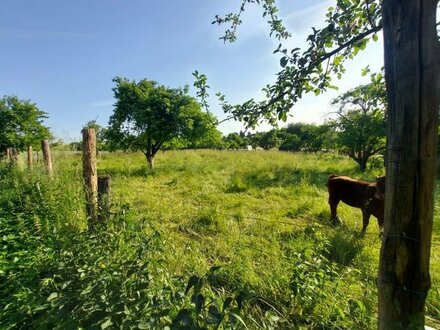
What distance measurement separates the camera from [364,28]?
2021mm

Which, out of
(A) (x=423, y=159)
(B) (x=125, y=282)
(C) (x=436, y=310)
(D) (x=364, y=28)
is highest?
(D) (x=364, y=28)

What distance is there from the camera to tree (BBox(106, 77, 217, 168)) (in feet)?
42.9

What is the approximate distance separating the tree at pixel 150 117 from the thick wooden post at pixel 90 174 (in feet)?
28.8

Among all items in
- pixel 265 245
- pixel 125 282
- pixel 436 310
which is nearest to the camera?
pixel 125 282

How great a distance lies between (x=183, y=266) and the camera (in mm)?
3023

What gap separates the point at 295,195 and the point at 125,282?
6.77 m

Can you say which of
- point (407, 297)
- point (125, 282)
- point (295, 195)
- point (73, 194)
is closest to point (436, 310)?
point (407, 297)

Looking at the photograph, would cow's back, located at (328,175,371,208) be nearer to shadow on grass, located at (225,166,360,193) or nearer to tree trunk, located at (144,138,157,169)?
shadow on grass, located at (225,166,360,193)

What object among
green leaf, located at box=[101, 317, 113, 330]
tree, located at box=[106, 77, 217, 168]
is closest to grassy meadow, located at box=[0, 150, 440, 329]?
green leaf, located at box=[101, 317, 113, 330]

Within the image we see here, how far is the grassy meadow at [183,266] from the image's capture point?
4.89 feet

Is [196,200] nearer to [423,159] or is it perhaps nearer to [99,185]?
[99,185]

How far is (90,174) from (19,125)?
778 inches

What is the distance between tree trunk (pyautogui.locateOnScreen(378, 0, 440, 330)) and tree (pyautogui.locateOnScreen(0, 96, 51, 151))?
22.4 metres

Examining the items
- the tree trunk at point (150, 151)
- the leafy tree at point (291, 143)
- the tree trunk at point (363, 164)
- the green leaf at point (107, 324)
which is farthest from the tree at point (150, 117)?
the leafy tree at point (291, 143)
